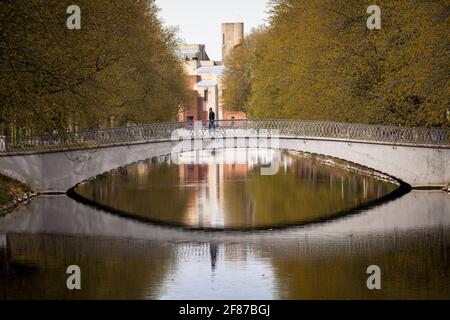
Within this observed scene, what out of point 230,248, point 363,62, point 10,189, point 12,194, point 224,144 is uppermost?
point 363,62

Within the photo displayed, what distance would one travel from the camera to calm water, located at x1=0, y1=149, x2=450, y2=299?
26156 millimetres

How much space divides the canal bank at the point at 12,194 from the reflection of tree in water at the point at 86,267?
25.5 ft

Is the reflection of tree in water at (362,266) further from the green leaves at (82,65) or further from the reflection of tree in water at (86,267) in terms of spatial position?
the green leaves at (82,65)

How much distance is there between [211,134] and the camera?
193 feet

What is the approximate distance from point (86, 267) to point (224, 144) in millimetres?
28828

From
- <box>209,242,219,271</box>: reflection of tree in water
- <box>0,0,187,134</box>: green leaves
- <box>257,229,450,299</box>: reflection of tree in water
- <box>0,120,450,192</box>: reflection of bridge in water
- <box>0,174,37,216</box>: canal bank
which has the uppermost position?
<box>0,0,187,134</box>: green leaves

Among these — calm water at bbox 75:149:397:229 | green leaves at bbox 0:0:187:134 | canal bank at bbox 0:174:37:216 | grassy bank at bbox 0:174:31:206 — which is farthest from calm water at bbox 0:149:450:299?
green leaves at bbox 0:0:187:134

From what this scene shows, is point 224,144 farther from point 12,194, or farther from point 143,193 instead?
point 12,194

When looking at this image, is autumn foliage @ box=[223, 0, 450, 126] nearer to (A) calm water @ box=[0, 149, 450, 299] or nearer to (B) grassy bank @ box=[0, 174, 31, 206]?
(A) calm water @ box=[0, 149, 450, 299]

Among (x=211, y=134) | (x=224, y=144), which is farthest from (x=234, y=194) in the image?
(x=211, y=134)

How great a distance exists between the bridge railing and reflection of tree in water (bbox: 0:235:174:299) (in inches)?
578

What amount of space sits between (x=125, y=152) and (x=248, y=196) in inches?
283
